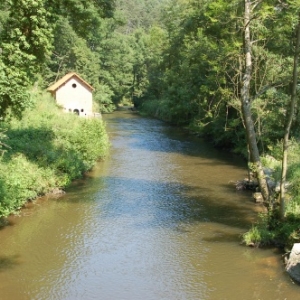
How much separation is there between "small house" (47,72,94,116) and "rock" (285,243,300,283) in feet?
118

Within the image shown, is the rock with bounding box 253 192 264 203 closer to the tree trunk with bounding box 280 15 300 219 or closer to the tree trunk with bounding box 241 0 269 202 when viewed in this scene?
the tree trunk with bounding box 241 0 269 202

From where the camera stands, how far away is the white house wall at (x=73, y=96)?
46.1 meters

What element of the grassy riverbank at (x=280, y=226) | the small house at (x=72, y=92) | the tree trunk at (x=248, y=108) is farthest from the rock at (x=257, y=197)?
the small house at (x=72, y=92)

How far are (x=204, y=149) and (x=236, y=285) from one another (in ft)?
78.0

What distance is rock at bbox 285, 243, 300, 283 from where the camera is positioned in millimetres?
12625

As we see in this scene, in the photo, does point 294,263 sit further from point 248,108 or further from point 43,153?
point 43,153

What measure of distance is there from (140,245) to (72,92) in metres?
33.4

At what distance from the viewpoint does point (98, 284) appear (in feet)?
41.7

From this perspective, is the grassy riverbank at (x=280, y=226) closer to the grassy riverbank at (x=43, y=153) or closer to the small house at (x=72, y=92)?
the grassy riverbank at (x=43, y=153)

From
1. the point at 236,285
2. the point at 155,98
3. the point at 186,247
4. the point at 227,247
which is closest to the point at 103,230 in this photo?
the point at 186,247

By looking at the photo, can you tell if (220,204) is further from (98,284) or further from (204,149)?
(204,149)

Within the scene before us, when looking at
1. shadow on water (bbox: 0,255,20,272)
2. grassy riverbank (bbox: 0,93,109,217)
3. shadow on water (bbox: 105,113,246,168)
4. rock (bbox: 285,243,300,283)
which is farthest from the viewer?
shadow on water (bbox: 105,113,246,168)

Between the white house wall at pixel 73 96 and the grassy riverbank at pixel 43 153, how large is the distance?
47.5ft

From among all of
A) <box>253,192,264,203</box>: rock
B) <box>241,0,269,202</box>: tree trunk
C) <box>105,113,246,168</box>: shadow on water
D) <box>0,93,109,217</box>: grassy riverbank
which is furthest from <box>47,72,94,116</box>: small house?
<box>241,0,269,202</box>: tree trunk
